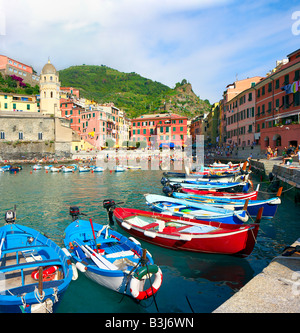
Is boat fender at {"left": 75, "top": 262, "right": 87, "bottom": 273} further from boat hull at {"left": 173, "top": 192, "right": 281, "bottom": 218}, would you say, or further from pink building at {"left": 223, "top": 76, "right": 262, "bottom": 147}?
pink building at {"left": 223, "top": 76, "right": 262, "bottom": 147}

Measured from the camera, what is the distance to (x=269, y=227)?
12.9 metres

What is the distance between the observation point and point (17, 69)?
86.4m

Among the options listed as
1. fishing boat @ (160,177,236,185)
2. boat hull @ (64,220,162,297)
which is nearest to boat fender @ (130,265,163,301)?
boat hull @ (64,220,162,297)

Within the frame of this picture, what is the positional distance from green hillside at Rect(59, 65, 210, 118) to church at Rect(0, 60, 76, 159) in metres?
43.6

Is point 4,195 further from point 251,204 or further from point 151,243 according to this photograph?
point 251,204

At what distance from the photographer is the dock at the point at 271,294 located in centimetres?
458

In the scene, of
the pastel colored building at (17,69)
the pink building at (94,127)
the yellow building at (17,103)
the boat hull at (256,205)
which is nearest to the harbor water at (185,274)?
the boat hull at (256,205)

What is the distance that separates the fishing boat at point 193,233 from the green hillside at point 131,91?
94.6 meters

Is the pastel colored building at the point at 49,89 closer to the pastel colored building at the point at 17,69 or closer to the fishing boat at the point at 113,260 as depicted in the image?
the pastel colored building at the point at 17,69

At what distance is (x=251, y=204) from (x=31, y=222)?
40.2ft

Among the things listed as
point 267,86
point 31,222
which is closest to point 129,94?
point 267,86

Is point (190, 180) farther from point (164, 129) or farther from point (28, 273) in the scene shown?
point (164, 129)

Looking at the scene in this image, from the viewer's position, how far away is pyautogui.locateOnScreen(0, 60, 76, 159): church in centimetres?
6322

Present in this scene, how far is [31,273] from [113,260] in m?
2.25
